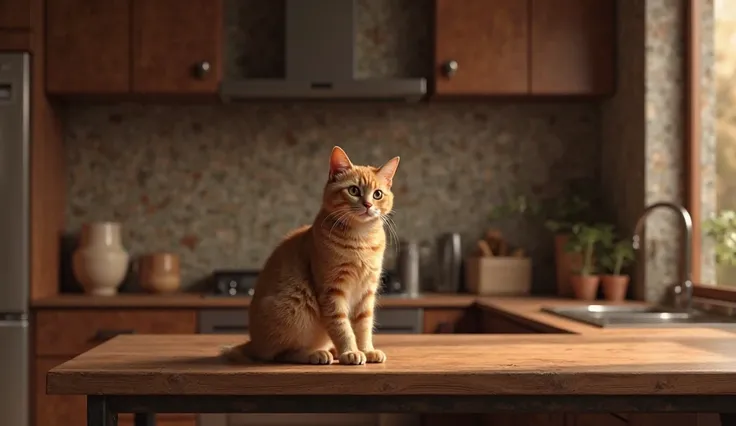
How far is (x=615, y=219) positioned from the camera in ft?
13.1

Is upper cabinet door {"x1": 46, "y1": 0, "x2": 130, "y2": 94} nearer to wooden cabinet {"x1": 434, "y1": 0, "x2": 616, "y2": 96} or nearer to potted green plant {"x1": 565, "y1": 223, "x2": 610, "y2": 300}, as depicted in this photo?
wooden cabinet {"x1": 434, "y1": 0, "x2": 616, "y2": 96}

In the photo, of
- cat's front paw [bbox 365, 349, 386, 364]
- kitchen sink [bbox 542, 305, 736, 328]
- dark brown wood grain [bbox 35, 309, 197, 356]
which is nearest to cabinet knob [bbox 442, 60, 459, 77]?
kitchen sink [bbox 542, 305, 736, 328]

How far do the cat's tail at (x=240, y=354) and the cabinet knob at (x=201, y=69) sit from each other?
2.26 m

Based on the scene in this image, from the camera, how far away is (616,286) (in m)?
3.63

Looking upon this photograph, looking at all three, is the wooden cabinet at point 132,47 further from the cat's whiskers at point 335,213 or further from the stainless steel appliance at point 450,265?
the cat's whiskers at point 335,213

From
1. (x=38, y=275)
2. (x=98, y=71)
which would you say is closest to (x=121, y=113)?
(x=98, y=71)

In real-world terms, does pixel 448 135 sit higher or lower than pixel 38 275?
higher

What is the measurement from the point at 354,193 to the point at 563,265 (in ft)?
8.29

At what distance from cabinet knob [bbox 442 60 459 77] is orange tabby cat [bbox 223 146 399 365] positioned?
7.12 ft

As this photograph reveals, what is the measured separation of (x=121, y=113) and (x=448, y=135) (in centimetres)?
161

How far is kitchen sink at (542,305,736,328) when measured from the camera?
107 inches

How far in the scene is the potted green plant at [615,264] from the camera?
142 inches

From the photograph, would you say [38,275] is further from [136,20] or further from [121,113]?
[136,20]

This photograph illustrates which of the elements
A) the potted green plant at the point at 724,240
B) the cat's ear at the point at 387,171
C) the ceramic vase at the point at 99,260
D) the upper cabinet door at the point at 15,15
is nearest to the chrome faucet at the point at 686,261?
the potted green plant at the point at 724,240
